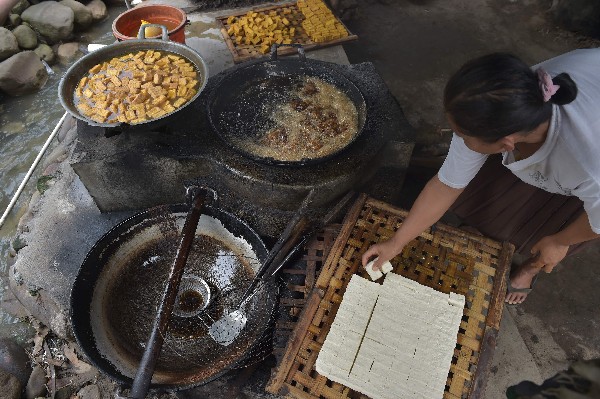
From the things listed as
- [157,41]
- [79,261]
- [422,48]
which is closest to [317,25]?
[422,48]

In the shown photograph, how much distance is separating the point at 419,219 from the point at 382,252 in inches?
12.3

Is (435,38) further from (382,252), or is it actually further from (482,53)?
(382,252)

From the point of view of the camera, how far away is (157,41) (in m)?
3.46

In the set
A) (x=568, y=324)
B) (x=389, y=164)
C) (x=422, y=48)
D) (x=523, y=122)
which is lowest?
(x=568, y=324)

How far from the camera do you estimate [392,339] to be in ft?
7.52

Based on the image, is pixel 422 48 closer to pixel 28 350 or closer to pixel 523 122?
pixel 523 122

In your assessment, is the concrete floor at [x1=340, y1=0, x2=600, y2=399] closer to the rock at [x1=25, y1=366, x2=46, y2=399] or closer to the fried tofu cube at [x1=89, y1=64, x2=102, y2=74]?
the fried tofu cube at [x1=89, y1=64, x2=102, y2=74]

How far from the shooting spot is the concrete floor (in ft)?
11.5

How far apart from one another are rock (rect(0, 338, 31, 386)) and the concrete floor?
12.8 ft

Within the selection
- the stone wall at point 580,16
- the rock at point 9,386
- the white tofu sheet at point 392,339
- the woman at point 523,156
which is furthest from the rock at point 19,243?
the stone wall at point 580,16

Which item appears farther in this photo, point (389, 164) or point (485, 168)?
point (389, 164)

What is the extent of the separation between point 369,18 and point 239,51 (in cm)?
304

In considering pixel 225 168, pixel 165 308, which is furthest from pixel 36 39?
pixel 165 308

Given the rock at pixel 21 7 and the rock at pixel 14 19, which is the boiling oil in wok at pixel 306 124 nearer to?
the rock at pixel 14 19
